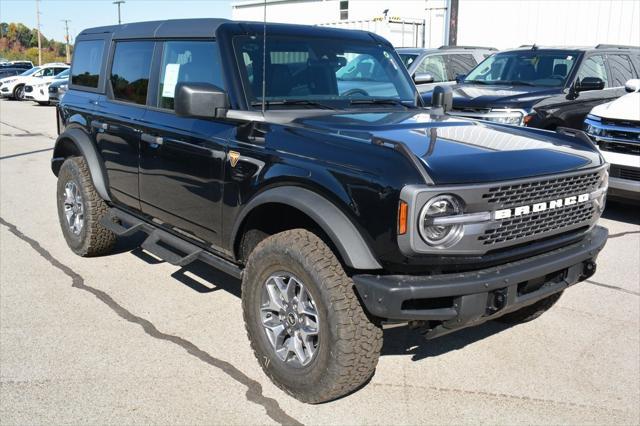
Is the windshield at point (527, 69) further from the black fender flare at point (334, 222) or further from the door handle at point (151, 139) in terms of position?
the black fender flare at point (334, 222)

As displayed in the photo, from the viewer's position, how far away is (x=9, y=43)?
418 ft

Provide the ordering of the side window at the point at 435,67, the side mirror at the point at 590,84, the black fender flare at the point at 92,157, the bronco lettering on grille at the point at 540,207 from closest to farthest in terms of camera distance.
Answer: the bronco lettering on grille at the point at 540,207, the black fender flare at the point at 92,157, the side mirror at the point at 590,84, the side window at the point at 435,67

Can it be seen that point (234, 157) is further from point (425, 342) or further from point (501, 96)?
point (501, 96)

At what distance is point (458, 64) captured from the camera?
41.2 feet

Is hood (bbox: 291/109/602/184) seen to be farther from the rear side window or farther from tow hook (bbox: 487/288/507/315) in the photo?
the rear side window

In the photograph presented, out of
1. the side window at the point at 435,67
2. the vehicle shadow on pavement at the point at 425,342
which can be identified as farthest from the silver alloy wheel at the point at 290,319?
the side window at the point at 435,67

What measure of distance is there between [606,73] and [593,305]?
19.4 ft

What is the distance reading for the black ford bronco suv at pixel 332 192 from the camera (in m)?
3.00

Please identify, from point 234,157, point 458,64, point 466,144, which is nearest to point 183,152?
point 234,157

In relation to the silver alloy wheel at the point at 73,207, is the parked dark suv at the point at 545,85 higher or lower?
higher

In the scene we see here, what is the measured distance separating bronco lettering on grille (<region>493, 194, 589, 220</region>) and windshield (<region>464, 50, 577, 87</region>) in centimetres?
593

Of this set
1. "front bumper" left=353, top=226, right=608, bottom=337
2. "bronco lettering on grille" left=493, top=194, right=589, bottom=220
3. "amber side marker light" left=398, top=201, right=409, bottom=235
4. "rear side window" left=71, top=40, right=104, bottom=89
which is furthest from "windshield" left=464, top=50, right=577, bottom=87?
"amber side marker light" left=398, top=201, right=409, bottom=235

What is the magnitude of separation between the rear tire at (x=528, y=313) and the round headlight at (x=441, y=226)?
1649 millimetres

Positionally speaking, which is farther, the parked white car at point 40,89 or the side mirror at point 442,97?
the parked white car at point 40,89
